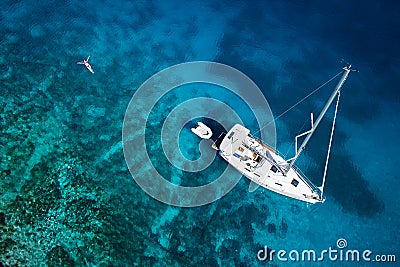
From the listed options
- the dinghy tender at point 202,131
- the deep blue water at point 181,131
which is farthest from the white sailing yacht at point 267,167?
the dinghy tender at point 202,131

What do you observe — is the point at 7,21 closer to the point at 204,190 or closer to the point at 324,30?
the point at 204,190

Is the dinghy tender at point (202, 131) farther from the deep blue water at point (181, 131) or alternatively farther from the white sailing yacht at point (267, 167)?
the white sailing yacht at point (267, 167)

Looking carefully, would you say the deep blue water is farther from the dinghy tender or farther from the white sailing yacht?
the white sailing yacht

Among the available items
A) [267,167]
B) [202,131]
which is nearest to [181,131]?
[202,131]

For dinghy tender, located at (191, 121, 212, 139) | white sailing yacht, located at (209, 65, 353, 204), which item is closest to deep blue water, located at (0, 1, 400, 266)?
dinghy tender, located at (191, 121, 212, 139)

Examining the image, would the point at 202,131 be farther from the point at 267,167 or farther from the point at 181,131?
the point at 267,167

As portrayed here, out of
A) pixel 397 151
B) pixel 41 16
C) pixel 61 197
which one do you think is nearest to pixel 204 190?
pixel 61 197
